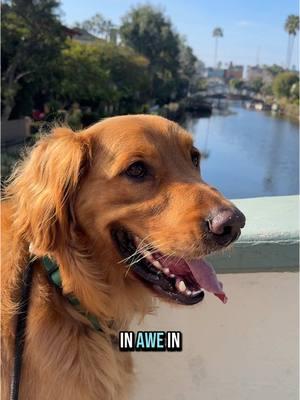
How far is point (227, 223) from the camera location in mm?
1927

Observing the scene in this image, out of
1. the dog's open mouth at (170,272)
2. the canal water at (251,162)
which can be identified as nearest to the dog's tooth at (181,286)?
the dog's open mouth at (170,272)

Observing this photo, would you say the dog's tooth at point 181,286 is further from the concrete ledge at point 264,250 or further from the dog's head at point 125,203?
the concrete ledge at point 264,250

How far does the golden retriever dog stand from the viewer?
81.7 inches

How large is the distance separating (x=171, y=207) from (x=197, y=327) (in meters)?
1.07

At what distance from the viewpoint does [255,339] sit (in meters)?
2.89

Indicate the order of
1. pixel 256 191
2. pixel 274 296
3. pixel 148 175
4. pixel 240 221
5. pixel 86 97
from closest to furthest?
1. pixel 240 221
2. pixel 148 175
3. pixel 274 296
4. pixel 256 191
5. pixel 86 97

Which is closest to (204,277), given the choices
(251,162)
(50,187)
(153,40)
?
(50,187)

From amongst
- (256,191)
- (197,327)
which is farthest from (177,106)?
(197,327)

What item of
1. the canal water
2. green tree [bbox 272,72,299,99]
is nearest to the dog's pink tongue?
the canal water

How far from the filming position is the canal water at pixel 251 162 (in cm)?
2960

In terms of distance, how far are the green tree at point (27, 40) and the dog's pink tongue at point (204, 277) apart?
28904 mm

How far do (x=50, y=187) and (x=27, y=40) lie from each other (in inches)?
1182

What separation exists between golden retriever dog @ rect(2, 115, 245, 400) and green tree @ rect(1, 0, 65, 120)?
28.6 m

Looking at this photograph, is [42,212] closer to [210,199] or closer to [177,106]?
[210,199]
